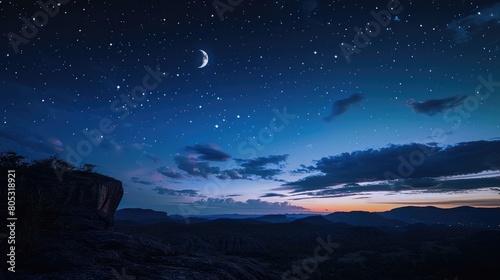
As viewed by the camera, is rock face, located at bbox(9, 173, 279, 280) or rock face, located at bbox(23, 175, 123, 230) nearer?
rock face, located at bbox(9, 173, 279, 280)

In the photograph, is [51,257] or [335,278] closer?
[51,257]

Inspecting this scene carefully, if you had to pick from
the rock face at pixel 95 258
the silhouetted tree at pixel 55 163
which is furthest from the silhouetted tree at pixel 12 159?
the rock face at pixel 95 258

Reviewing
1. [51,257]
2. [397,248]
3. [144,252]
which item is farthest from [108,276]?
[397,248]

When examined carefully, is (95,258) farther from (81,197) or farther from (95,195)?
(95,195)

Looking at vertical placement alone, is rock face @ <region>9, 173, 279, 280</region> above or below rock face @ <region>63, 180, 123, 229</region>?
below

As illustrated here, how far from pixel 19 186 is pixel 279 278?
42.7 feet

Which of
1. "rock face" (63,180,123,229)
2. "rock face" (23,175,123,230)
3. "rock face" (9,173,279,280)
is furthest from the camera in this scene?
"rock face" (63,180,123,229)

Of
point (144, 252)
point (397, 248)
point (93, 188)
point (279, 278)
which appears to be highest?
point (93, 188)

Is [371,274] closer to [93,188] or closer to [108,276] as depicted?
[93,188]

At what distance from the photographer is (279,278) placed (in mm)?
7098

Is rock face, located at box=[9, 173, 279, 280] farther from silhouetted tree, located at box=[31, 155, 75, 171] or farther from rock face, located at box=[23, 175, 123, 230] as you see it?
silhouetted tree, located at box=[31, 155, 75, 171]

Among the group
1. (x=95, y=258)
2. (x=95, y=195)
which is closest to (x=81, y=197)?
(x=95, y=195)

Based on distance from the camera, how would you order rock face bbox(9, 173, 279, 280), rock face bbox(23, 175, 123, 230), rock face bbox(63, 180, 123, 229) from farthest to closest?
1. rock face bbox(63, 180, 123, 229)
2. rock face bbox(23, 175, 123, 230)
3. rock face bbox(9, 173, 279, 280)

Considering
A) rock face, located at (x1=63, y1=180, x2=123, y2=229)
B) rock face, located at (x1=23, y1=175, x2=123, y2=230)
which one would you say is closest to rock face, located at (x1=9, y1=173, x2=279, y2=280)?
rock face, located at (x1=23, y1=175, x2=123, y2=230)
